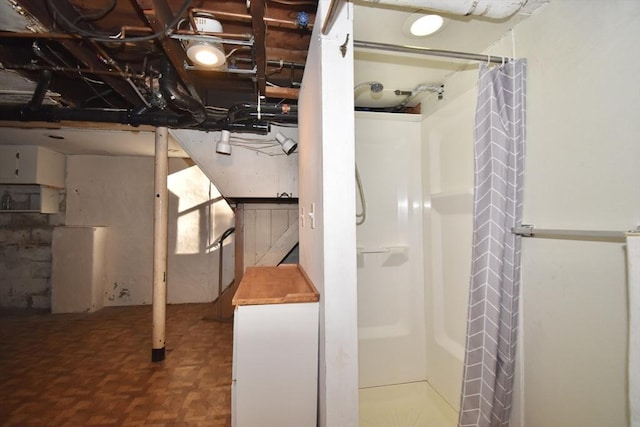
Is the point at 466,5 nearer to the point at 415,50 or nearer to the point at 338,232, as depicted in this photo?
the point at 415,50

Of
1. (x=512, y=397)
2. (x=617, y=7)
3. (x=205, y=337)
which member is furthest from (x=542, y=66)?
(x=205, y=337)

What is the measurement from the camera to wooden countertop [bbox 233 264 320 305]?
3.57 feet

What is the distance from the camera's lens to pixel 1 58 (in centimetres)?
163

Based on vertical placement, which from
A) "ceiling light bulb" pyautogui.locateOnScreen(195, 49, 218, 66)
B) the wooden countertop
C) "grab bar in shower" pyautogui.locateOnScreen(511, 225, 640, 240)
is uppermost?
"ceiling light bulb" pyautogui.locateOnScreen(195, 49, 218, 66)

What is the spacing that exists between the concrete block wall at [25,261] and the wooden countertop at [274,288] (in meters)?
3.85

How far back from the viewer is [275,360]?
3.58 feet

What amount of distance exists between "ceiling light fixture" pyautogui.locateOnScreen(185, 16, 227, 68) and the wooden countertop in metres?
1.33

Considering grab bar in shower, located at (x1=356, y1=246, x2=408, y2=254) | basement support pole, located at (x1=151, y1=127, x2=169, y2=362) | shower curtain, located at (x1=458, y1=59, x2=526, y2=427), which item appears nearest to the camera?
shower curtain, located at (x1=458, y1=59, x2=526, y2=427)

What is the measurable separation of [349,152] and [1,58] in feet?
7.71

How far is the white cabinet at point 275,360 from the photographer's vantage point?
1.07 meters

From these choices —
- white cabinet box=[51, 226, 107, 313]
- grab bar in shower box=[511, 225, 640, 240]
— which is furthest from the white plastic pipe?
white cabinet box=[51, 226, 107, 313]

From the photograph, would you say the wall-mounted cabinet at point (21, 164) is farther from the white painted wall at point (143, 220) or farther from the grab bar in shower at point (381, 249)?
the grab bar in shower at point (381, 249)

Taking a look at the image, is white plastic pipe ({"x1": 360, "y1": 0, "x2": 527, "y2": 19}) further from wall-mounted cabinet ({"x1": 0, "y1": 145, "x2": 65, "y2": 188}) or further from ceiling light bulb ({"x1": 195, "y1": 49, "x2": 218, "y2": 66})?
wall-mounted cabinet ({"x1": 0, "y1": 145, "x2": 65, "y2": 188})

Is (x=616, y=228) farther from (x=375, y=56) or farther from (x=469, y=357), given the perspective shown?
(x=375, y=56)
